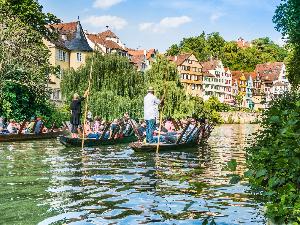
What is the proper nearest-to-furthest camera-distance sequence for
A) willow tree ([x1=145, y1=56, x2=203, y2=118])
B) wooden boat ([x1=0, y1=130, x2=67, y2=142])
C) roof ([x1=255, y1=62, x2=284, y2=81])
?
wooden boat ([x1=0, y1=130, x2=67, y2=142])
willow tree ([x1=145, y1=56, x2=203, y2=118])
roof ([x1=255, y1=62, x2=284, y2=81])

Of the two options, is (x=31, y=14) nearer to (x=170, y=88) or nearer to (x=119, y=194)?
(x=170, y=88)

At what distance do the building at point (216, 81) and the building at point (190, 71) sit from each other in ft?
7.37

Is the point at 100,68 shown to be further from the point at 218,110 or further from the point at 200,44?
the point at 200,44

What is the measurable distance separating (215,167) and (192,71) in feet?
324

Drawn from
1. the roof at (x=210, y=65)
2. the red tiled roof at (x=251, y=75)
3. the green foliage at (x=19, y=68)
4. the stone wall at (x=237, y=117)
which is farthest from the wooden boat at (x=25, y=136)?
the red tiled roof at (x=251, y=75)

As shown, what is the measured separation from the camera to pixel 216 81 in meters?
121

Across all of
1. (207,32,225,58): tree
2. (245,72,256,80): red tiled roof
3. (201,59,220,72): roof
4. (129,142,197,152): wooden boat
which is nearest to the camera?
(129,142,197,152): wooden boat

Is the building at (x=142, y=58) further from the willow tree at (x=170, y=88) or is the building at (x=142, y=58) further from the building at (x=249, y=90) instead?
the willow tree at (x=170, y=88)

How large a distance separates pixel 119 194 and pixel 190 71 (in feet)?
340

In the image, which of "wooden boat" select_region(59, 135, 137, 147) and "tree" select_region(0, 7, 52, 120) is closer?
"wooden boat" select_region(59, 135, 137, 147)

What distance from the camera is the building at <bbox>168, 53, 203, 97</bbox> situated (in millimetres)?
109050

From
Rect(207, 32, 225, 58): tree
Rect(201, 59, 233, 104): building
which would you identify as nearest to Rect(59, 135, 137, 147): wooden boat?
Rect(201, 59, 233, 104): building

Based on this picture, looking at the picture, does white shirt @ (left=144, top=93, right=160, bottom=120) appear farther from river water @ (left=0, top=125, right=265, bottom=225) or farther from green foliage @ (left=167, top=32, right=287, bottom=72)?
green foliage @ (left=167, top=32, right=287, bottom=72)

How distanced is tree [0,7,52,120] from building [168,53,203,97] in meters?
73.2
